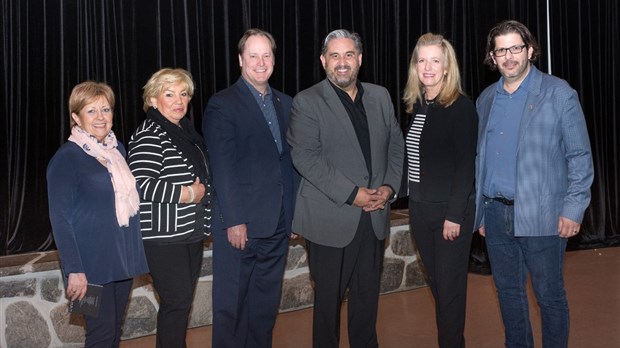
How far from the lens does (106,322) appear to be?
3105 mm

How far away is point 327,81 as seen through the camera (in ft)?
11.9

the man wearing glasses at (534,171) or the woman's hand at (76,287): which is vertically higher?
the man wearing glasses at (534,171)

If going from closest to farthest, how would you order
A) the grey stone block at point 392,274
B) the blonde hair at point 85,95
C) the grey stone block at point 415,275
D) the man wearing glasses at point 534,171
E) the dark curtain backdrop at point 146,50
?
the blonde hair at point 85,95 < the man wearing glasses at point 534,171 < the dark curtain backdrop at point 146,50 < the grey stone block at point 392,274 < the grey stone block at point 415,275

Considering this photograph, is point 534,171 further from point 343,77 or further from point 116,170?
point 116,170

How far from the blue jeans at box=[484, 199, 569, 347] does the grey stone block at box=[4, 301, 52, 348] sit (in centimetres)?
232

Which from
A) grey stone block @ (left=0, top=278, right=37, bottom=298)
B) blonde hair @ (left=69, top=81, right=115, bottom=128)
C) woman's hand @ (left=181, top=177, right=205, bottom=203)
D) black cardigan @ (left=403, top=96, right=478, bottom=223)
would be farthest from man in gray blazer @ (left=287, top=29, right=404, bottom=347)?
grey stone block @ (left=0, top=278, right=37, bottom=298)

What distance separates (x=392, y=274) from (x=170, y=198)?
8.21ft

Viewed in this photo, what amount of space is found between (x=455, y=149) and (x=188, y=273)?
1217mm

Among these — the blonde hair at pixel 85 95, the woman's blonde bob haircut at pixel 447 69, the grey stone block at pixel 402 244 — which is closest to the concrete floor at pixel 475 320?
the grey stone block at pixel 402 244

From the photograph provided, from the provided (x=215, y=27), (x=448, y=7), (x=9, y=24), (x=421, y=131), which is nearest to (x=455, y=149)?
(x=421, y=131)

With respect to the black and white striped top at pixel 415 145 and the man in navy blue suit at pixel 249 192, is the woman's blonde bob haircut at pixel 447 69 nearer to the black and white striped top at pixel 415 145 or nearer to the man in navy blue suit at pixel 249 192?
the black and white striped top at pixel 415 145

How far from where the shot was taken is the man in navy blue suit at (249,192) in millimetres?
3615

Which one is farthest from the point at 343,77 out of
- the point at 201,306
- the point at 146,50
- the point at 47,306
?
the point at 146,50

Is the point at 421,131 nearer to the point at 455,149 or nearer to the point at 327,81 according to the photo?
the point at 455,149
